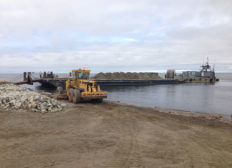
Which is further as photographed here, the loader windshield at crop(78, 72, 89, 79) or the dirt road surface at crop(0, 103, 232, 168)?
the loader windshield at crop(78, 72, 89, 79)

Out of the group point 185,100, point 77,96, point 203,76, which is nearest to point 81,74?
point 77,96

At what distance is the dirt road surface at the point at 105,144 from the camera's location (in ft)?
16.3

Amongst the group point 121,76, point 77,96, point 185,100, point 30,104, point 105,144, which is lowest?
point 185,100

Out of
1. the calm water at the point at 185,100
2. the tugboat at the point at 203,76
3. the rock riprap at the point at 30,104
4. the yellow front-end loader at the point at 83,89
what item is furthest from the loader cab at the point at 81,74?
the tugboat at the point at 203,76

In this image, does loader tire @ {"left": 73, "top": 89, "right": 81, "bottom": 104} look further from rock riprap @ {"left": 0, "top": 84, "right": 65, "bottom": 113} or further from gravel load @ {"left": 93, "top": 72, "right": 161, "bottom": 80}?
gravel load @ {"left": 93, "top": 72, "right": 161, "bottom": 80}

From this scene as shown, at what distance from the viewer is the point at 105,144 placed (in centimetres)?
630

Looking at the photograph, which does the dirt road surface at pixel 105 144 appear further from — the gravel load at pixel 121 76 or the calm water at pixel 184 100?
the gravel load at pixel 121 76

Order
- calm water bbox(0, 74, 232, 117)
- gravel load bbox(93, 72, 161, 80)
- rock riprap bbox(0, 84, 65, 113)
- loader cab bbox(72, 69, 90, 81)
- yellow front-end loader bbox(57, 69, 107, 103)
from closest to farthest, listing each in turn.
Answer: rock riprap bbox(0, 84, 65, 113) → yellow front-end loader bbox(57, 69, 107, 103) → loader cab bbox(72, 69, 90, 81) → calm water bbox(0, 74, 232, 117) → gravel load bbox(93, 72, 161, 80)

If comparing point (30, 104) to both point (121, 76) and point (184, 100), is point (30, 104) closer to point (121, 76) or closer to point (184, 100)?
point (184, 100)

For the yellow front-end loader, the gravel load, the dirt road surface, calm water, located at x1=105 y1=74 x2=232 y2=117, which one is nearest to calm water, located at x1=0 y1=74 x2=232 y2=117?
calm water, located at x1=105 y1=74 x2=232 y2=117

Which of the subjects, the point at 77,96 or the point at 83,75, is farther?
the point at 83,75

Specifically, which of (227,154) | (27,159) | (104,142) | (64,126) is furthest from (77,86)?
(227,154)

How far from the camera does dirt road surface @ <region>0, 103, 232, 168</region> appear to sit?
16.3 ft

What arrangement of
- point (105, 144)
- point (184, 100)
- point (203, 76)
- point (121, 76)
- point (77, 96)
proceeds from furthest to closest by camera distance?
point (203, 76) → point (121, 76) → point (184, 100) → point (77, 96) → point (105, 144)
